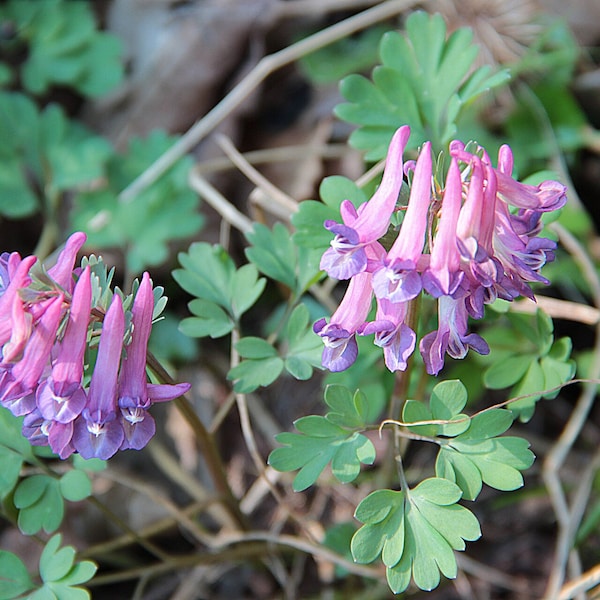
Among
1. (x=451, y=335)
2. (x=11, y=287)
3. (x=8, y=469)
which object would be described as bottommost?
(x=8, y=469)

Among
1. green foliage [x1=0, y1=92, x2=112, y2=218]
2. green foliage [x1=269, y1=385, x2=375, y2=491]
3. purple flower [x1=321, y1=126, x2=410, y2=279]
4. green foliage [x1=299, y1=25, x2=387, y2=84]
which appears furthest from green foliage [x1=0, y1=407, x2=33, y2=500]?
green foliage [x1=299, y1=25, x2=387, y2=84]

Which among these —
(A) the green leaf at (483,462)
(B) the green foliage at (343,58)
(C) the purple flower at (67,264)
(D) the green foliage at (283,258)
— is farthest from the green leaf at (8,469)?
(B) the green foliage at (343,58)

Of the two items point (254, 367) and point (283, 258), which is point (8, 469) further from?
point (283, 258)

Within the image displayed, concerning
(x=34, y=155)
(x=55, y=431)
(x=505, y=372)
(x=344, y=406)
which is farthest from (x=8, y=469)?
(x=34, y=155)

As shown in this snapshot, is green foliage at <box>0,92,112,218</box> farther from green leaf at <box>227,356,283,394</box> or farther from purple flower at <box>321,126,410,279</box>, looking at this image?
purple flower at <box>321,126,410,279</box>

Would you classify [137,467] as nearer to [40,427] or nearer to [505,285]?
[40,427]

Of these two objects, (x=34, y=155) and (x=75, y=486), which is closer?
(x=75, y=486)

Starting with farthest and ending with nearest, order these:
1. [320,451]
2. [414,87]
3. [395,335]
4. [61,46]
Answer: [61,46]
[414,87]
[320,451]
[395,335]
